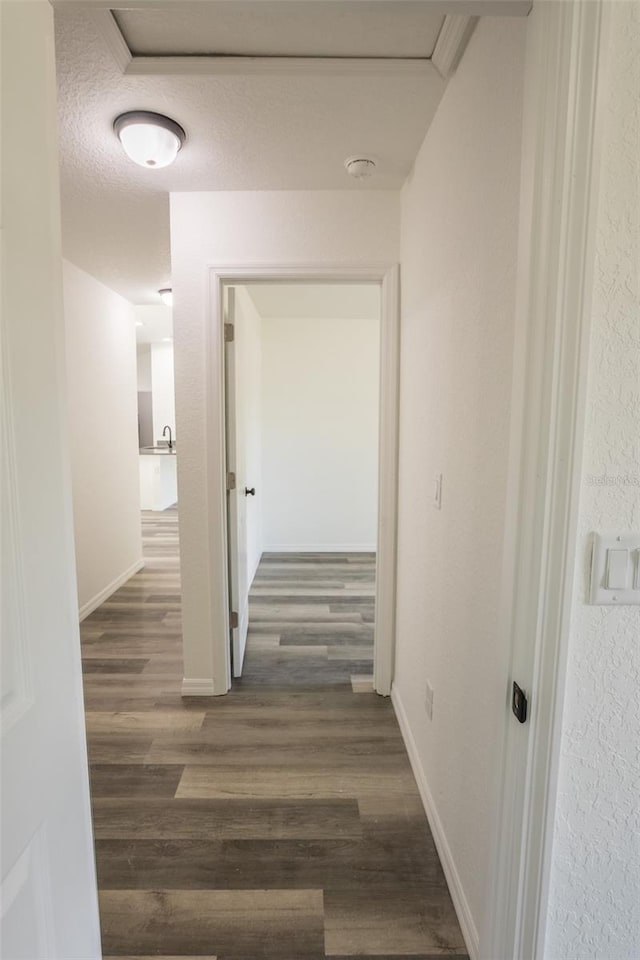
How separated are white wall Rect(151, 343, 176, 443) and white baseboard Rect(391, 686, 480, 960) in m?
6.12

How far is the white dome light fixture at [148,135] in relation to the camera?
1.53 metres

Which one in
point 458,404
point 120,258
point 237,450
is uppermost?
point 120,258

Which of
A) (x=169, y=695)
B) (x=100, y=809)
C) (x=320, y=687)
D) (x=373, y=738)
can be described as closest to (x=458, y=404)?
(x=373, y=738)

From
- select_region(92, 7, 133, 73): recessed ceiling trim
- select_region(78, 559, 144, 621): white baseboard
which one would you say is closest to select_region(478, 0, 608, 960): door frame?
select_region(92, 7, 133, 73): recessed ceiling trim

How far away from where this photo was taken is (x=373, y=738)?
198cm

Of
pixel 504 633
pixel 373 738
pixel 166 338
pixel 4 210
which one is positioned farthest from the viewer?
pixel 166 338

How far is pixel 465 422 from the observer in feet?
4.09

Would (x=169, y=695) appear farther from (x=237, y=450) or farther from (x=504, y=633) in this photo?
(x=504, y=633)

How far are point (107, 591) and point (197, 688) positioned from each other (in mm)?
1714

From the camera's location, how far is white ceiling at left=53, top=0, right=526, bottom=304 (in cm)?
119

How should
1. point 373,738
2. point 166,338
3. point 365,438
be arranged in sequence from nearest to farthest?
point 373,738 → point 365,438 → point 166,338

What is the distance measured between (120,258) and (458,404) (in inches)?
107

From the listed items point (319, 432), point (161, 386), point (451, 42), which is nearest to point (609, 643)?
point (451, 42)

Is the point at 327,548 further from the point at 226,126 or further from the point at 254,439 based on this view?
the point at 226,126
